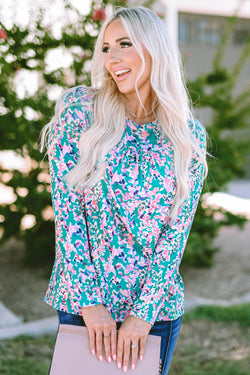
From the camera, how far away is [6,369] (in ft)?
10.8

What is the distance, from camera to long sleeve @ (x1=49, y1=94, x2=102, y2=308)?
1.79 meters

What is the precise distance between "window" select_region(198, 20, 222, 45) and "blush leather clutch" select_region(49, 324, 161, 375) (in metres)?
12.0

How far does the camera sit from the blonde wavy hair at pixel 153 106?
6.07 ft

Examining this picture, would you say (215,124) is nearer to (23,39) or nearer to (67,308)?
(23,39)

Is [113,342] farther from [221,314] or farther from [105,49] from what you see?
[221,314]

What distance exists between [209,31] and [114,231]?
12.1 metres

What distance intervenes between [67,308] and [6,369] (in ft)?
5.62

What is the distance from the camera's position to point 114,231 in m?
1.84

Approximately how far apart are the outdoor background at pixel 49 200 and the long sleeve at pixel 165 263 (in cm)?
152

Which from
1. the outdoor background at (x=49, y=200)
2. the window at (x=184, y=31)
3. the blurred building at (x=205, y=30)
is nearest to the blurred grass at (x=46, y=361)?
the outdoor background at (x=49, y=200)

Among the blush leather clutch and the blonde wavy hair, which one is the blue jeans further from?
the blonde wavy hair

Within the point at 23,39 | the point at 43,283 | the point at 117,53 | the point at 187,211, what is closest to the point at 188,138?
the point at 187,211

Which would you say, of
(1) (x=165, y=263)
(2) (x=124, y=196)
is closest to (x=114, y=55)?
(2) (x=124, y=196)


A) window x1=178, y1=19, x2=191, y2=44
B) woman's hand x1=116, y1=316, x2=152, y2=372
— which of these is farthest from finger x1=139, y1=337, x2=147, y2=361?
window x1=178, y1=19, x2=191, y2=44
